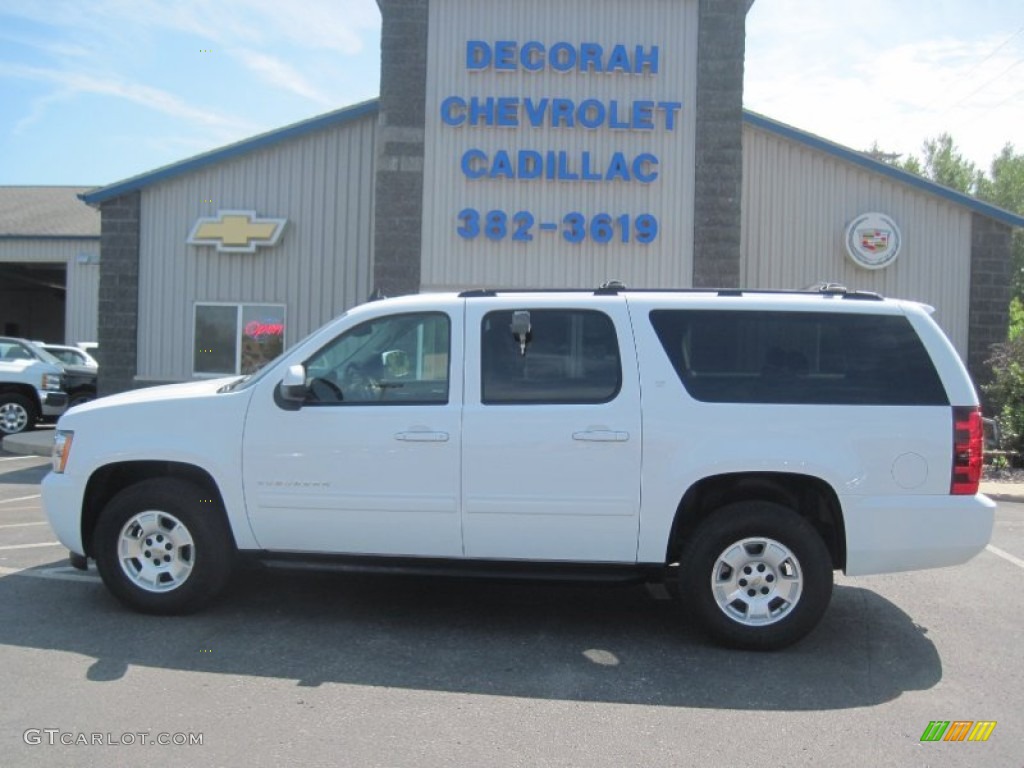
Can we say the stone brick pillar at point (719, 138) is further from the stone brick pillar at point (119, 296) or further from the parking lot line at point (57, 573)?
the parking lot line at point (57, 573)

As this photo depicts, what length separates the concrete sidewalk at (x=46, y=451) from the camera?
38.7 ft

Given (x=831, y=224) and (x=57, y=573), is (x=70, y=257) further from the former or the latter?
(x=57, y=573)

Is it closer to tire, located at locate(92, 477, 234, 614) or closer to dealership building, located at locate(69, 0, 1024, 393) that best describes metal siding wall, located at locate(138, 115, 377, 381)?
dealership building, located at locate(69, 0, 1024, 393)

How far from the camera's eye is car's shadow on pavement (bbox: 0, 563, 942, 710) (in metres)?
4.77

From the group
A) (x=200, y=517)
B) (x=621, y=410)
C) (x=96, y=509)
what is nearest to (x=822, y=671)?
(x=621, y=410)

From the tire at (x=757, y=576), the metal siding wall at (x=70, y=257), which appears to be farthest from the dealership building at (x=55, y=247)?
the tire at (x=757, y=576)

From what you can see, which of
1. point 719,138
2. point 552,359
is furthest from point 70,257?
point 552,359

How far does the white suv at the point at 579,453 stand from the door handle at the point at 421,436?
1cm

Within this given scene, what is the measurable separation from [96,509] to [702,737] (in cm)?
387

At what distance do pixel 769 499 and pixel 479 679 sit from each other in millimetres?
1968

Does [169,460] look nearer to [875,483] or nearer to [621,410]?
[621,410]

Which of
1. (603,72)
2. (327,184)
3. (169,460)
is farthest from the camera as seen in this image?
(327,184)

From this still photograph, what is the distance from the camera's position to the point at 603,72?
1440cm

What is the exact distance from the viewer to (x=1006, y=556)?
8.13m
